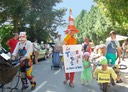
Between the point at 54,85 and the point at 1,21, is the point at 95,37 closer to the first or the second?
the point at 1,21

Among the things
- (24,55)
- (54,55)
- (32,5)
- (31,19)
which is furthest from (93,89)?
(32,5)

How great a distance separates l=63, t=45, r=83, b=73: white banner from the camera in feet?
38.3

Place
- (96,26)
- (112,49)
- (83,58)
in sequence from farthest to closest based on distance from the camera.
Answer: (96,26)
(83,58)
(112,49)

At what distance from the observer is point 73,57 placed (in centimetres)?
1182

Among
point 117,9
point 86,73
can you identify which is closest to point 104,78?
point 86,73

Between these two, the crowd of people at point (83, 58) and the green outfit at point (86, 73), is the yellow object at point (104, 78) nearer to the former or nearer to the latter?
the crowd of people at point (83, 58)

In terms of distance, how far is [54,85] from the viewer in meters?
11.7

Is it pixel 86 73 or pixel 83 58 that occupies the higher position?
pixel 83 58

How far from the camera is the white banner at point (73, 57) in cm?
1169

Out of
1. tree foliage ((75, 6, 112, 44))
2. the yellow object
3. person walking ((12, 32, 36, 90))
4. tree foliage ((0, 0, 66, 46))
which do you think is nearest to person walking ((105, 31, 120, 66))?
the yellow object

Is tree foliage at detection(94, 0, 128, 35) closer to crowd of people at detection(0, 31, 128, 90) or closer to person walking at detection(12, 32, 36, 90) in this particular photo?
crowd of people at detection(0, 31, 128, 90)

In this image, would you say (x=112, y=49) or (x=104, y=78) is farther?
(x=112, y=49)

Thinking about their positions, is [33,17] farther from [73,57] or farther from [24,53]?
[24,53]

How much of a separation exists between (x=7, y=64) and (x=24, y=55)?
1348 millimetres
